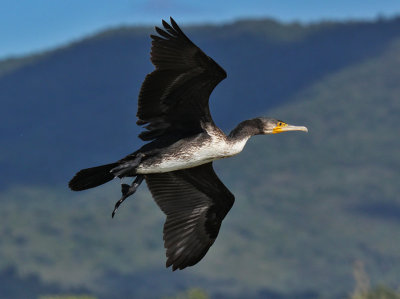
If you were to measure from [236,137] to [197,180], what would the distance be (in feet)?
4.63

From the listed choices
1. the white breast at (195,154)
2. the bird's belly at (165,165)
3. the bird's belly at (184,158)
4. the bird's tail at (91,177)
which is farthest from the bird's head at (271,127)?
the bird's tail at (91,177)

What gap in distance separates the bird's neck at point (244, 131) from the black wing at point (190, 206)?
105 cm

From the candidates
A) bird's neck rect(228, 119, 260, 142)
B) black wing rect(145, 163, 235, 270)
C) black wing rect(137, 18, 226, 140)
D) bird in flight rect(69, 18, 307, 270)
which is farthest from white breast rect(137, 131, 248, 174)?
black wing rect(145, 163, 235, 270)

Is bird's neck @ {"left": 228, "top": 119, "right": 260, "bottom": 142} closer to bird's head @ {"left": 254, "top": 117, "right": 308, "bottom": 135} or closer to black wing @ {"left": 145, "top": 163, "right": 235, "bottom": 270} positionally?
bird's head @ {"left": 254, "top": 117, "right": 308, "bottom": 135}

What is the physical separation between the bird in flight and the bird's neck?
0.01m

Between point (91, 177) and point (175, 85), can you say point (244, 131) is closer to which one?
point (175, 85)

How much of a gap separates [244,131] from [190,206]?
167 cm

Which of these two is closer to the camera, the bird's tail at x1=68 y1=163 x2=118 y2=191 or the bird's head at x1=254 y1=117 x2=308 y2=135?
the bird's tail at x1=68 y1=163 x2=118 y2=191

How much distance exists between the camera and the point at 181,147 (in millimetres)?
12516

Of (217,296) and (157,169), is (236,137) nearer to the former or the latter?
(157,169)

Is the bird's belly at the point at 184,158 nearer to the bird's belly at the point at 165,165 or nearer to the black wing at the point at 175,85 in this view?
the bird's belly at the point at 165,165

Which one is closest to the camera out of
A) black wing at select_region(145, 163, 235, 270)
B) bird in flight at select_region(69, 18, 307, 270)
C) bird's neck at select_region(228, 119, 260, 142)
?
bird in flight at select_region(69, 18, 307, 270)

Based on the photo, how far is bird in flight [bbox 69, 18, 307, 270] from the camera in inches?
472

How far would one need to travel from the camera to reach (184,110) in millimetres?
12688
